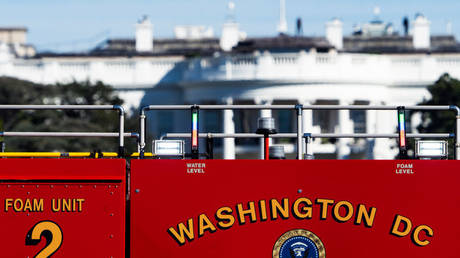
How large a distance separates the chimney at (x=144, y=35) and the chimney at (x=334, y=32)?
16519mm

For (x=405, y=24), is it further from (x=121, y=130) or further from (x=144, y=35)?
(x=121, y=130)

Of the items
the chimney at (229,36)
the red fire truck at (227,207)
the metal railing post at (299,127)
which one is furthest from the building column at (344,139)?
the red fire truck at (227,207)

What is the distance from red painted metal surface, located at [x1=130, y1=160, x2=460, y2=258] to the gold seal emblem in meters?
0.05

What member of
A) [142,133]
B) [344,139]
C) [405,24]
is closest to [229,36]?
[405,24]

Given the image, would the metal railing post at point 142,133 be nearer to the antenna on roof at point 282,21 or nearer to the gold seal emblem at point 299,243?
the gold seal emblem at point 299,243

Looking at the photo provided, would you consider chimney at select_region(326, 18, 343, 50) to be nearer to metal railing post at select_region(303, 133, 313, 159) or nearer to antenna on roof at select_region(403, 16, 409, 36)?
antenna on roof at select_region(403, 16, 409, 36)

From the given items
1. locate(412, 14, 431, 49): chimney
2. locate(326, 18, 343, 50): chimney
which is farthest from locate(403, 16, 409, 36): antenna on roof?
locate(326, 18, 343, 50): chimney

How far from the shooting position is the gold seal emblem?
13367 mm

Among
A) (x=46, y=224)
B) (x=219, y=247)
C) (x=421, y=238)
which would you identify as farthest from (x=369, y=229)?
(x=46, y=224)

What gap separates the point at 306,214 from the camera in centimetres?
1337

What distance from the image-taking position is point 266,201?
13.3 m

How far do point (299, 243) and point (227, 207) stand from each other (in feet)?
2.58

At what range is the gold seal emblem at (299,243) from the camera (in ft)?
43.9

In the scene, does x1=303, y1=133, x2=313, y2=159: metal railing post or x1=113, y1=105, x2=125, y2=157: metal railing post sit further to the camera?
x1=303, y1=133, x2=313, y2=159: metal railing post
